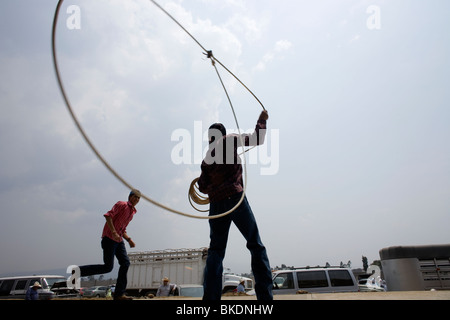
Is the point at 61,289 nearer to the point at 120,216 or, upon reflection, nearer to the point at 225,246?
the point at 120,216

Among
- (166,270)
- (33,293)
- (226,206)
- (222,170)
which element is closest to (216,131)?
(222,170)

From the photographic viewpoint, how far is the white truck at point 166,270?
14.9 meters

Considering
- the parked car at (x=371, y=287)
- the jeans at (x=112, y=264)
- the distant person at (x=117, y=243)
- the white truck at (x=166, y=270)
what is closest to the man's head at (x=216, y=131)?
the distant person at (x=117, y=243)

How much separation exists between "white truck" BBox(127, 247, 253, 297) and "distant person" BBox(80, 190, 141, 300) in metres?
11.4

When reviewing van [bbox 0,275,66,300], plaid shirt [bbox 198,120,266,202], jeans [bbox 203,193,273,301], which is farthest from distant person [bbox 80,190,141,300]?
van [bbox 0,275,66,300]

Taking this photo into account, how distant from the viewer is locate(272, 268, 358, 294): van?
7.94 metres

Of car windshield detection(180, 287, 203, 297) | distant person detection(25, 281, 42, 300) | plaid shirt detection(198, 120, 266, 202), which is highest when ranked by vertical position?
plaid shirt detection(198, 120, 266, 202)

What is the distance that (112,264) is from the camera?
382 centimetres

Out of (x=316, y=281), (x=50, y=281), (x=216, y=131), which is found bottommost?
(x=50, y=281)

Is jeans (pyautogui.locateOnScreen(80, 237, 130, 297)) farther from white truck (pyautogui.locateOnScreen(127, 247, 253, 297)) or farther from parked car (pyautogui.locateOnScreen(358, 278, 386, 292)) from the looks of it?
parked car (pyautogui.locateOnScreen(358, 278, 386, 292))

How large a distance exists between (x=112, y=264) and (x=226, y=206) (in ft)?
7.66

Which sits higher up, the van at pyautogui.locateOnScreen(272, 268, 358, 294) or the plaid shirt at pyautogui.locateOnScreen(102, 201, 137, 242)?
the plaid shirt at pyautogui.locateOnScreen(102, 201, 137, 242)

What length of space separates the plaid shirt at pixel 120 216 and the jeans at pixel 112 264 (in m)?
0.11
